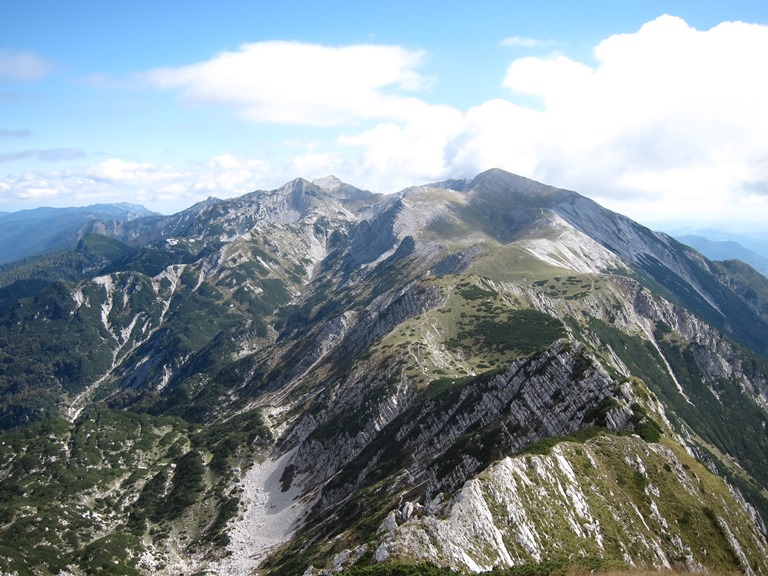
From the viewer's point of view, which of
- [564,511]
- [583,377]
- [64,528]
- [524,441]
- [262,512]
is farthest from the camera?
[262,512]

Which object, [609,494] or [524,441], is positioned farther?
[524,441]

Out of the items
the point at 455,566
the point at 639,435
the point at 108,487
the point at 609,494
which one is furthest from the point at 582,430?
the point at 108,487

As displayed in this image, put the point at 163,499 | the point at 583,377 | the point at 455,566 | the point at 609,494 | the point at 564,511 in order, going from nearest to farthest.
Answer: the point at 455,566 → the point at 564,511 → the point at 609,494 → the point at 583,377 → the point at 163,499

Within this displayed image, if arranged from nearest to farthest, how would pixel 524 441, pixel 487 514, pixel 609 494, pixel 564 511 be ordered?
pixel 487 514 < pixel 564 511 < pixel 609 494 < pixel 524 441

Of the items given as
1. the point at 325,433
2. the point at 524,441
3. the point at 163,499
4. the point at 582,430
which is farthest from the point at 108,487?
the point at 582,430

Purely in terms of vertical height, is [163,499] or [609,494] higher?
[609,494]

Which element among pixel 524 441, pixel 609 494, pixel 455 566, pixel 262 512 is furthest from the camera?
→ pixel 262 512

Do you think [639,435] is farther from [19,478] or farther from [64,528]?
[19,478]

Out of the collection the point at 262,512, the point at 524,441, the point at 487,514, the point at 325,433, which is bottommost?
the point at 262,512

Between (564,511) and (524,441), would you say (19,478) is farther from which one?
(564,511)
